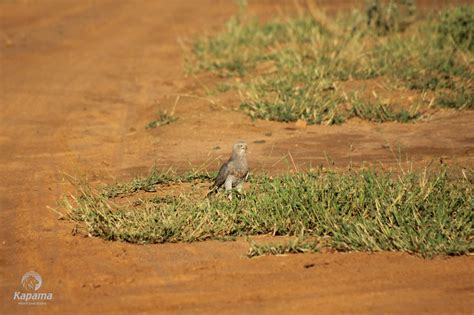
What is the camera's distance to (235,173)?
21.5 feet

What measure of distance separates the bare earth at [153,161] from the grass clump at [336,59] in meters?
0.24

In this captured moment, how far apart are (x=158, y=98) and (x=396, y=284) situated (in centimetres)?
580

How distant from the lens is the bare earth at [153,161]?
520 centimetres

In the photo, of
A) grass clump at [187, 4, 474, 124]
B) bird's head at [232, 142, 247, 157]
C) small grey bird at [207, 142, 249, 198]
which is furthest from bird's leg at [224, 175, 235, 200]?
grass clump at [187, 4, 474, 124]

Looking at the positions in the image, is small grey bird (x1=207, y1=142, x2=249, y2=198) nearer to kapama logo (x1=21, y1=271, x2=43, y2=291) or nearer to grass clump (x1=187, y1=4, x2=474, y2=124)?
kapama logo (x1=21, y1=271, x2=43, y2=291)

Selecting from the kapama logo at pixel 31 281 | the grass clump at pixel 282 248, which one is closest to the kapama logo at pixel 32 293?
the kapama logo at pixel 31 281

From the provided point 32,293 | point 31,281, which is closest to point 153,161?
point 31,281

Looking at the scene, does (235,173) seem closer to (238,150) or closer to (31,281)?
(238,150)

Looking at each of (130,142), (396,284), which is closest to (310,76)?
(130,142)

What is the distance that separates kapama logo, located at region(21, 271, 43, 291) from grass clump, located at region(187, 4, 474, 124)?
4121 millimetres

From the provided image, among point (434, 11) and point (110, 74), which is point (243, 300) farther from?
point (434, 11)

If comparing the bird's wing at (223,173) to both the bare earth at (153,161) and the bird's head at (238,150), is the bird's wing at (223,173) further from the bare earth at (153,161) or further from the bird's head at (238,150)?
the bare earth at (153,161)

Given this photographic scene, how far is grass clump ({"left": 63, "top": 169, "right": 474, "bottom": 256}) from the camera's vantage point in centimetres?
581

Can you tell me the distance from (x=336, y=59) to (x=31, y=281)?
6041 millimetres
